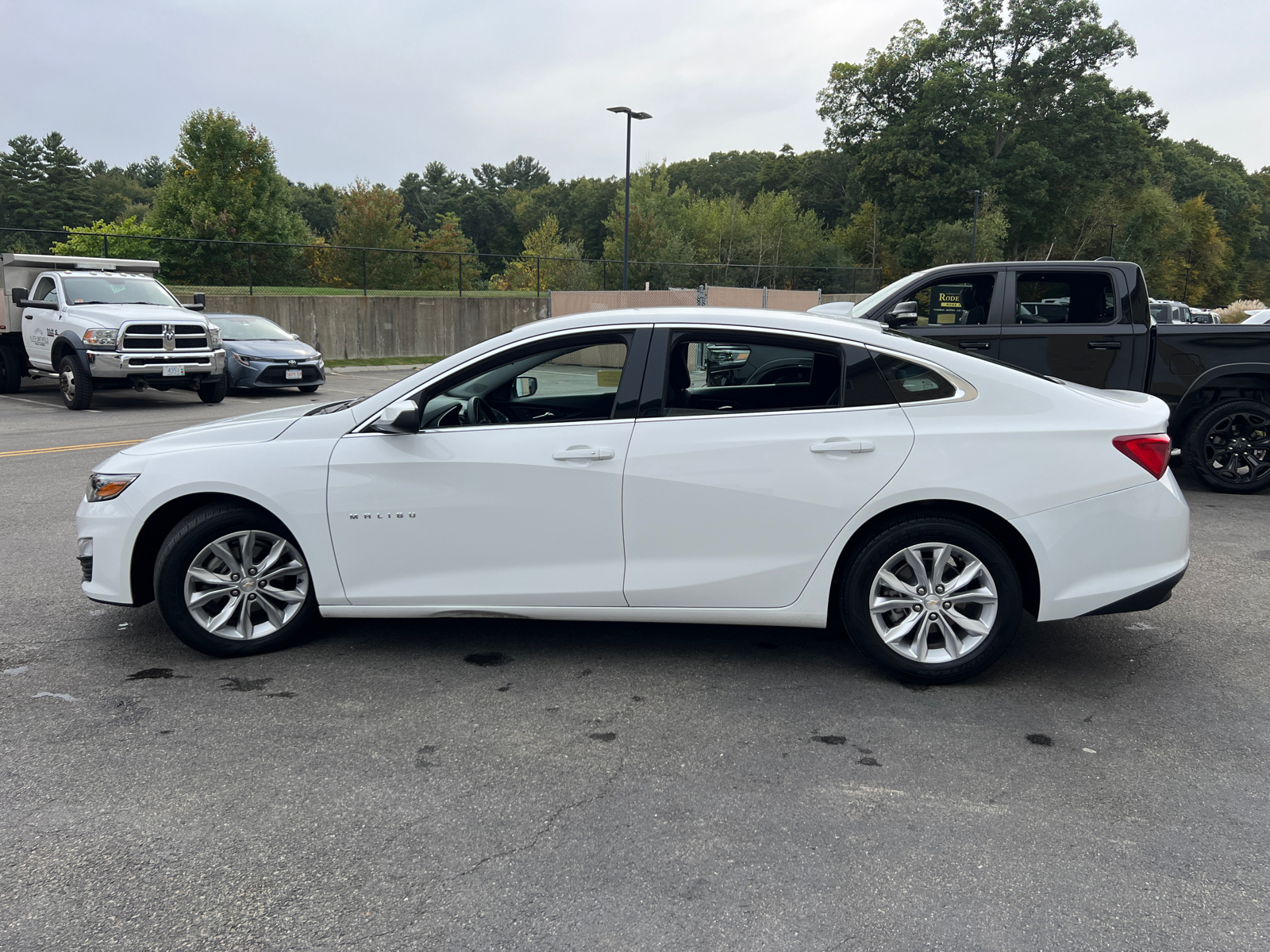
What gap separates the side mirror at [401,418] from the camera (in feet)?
13.4

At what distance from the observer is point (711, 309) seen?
13.7 ft

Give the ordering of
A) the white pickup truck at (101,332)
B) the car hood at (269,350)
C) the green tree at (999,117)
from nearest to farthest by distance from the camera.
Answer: the white pickup truck at (101,332) → the car hood at (269,350) → the green tree at (999,117)

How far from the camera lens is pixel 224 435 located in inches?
174

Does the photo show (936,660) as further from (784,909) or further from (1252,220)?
(1252,220)

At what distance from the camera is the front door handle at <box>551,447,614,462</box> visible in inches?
158

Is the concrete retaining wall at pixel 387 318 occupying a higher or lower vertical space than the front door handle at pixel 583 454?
higher

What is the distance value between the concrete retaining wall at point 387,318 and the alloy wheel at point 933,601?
22045mm

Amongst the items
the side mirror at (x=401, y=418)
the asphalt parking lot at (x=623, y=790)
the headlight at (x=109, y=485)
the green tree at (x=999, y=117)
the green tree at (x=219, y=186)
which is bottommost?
the asphalt parking lot at (x=623, y=790)

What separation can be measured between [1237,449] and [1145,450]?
565 cm

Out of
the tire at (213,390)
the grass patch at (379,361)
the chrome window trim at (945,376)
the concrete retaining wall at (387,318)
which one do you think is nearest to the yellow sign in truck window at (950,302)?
the chrome window trim at (945,376)

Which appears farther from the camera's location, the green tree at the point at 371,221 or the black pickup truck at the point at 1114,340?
the green tree at the point at 371,221

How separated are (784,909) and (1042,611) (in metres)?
2.01

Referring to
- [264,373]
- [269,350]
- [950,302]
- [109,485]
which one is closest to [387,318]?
[269,350]

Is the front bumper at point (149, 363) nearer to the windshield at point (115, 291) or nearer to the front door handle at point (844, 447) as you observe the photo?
the windshield at point (115, 291)
